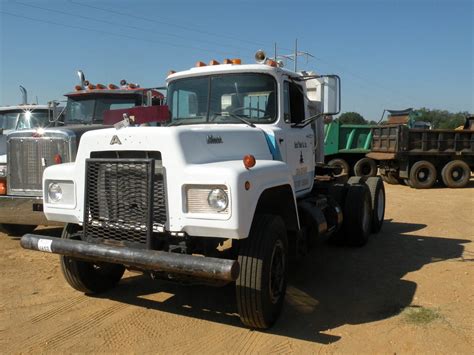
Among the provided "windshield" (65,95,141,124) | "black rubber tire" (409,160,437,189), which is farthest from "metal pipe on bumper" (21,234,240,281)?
"black rubber tire" (409,160,437,189)

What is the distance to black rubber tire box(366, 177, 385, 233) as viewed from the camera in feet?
26.6

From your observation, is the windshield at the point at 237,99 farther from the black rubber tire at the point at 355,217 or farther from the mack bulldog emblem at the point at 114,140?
the black rubber tire at the point at 355,217

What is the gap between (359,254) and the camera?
6.75m

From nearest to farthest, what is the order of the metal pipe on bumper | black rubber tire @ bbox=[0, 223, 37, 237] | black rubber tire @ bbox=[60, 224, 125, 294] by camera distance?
1. the metal pipe on bumper
2. black rubber tire @ bbox=[60, 224, 125, 294]
3. black rubber tire @ bbox=[0, 223, 37, 237]

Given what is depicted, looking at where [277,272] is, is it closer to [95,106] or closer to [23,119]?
[95,106]

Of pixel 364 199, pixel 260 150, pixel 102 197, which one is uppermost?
pixel 260 150

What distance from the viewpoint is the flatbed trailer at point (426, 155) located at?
15.8 metres

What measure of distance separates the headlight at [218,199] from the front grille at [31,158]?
3.47m

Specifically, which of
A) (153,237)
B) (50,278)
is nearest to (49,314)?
(50,278)

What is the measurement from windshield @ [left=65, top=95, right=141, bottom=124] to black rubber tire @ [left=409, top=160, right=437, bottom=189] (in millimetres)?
10835

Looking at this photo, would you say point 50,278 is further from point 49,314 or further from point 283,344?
point 283,344

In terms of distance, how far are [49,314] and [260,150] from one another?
2591 mm

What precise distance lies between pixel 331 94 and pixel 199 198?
2.45 meters

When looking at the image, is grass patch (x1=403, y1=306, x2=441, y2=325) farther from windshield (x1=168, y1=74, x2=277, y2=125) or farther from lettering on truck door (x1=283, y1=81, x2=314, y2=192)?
windshield (x1=168, y1=74, x2=277, y2=125)
